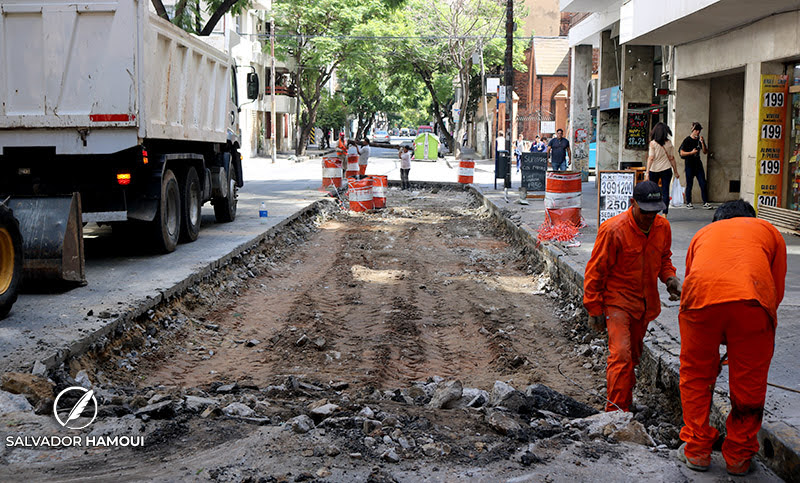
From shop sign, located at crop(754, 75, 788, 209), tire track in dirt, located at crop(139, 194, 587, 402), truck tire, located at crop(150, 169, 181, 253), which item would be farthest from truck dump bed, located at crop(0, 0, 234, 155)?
shop sign, located at crop(754, 75, 788, 209)

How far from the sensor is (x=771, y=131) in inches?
564

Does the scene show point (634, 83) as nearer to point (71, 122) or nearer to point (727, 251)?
point (71, 122)

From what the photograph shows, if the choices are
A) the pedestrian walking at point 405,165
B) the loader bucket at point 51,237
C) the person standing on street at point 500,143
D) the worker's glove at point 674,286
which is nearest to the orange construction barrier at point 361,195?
the person standing on street at point 500,143

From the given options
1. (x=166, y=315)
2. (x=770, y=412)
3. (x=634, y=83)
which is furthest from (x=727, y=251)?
(x=634, y=83)

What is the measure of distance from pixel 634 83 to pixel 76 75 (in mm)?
16292

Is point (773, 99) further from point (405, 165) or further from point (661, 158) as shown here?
point (405, 165)

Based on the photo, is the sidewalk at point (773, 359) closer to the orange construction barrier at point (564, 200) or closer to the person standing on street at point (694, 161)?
the orange construction barrier at point (564, 200)

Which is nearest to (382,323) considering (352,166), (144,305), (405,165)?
(144,305)

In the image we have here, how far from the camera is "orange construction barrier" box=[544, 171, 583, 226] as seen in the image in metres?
13.9

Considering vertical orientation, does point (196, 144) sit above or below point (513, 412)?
above

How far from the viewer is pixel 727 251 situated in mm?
4664

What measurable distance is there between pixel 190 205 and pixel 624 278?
8.60 metres

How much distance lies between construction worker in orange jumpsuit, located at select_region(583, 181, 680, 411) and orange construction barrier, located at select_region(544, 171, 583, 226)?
8.10 m

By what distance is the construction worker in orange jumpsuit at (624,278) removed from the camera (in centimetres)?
574
